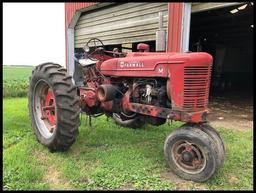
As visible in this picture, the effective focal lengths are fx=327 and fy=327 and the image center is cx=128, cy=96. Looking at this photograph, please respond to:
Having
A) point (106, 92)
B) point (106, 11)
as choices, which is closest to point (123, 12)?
point (106, 11)

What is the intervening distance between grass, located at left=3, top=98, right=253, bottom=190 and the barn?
2470 mm

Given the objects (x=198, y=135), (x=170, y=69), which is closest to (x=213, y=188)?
(x=198, y=135)

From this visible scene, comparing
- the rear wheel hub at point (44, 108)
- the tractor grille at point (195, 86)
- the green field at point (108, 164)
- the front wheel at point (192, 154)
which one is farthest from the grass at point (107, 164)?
the tractor grille at point (195, 86)

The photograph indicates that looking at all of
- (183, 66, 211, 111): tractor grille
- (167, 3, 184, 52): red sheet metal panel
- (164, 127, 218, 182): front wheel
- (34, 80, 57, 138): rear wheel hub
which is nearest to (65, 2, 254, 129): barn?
(167, 3, 184, 52): red sheet metal panel

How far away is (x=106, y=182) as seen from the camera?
11.5 feet

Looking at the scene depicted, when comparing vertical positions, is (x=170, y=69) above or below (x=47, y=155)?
above

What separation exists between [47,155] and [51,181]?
813 millimetres

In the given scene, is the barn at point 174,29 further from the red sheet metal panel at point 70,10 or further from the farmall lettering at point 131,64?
the farmall lettering at point 131,64

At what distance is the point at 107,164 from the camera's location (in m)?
4.01

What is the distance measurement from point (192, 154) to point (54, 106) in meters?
2.01

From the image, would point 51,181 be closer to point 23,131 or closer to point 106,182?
point 106,182

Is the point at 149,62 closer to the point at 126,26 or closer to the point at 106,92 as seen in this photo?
the point at 106,92

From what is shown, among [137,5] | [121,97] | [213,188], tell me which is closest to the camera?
[213,188]

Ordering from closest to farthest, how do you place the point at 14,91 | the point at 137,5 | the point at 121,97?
1. the point at 121,97
2. the point at 137,5
3. the point at 14,91
